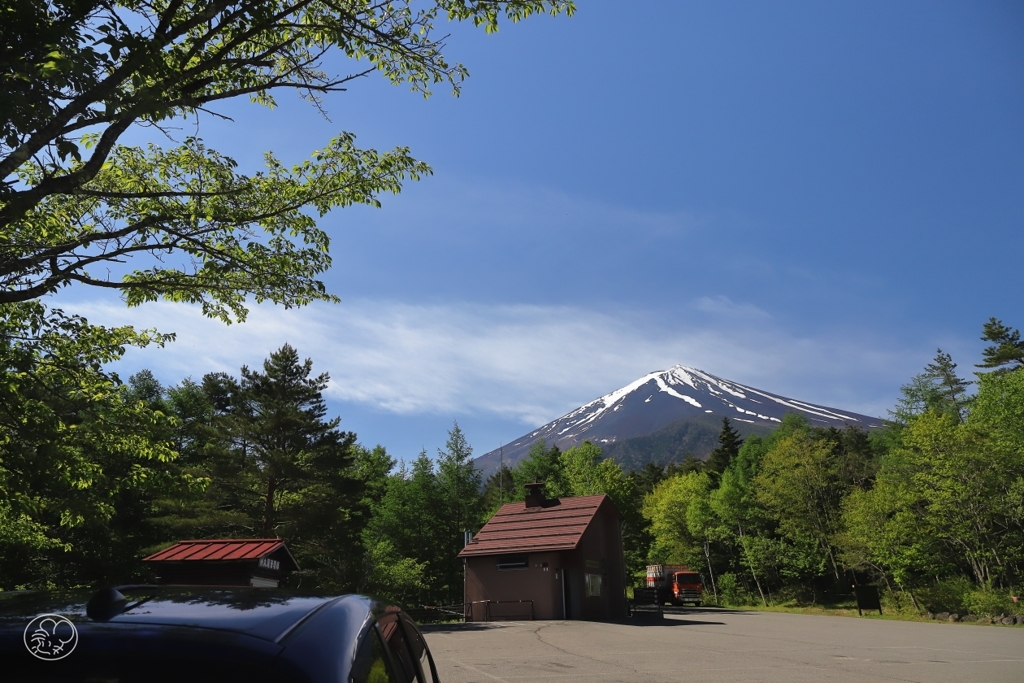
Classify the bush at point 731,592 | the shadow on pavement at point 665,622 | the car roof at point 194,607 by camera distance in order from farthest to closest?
the bush at point 731,592 < the shadow on pavement at point 665,622 < the car roof at point 194,607

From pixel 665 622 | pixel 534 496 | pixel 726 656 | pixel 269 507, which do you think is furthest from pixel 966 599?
pixel 269 507

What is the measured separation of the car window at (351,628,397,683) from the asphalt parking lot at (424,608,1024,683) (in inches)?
353

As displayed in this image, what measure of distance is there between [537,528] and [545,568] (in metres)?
2.80

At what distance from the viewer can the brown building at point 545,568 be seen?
101 ft

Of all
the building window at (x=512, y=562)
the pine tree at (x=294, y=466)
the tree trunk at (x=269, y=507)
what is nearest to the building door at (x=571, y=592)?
the building window at (x=512, y=562)

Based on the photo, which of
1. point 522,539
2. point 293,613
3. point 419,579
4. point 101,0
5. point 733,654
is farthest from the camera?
point 419,579

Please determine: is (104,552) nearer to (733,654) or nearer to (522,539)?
(522,539)

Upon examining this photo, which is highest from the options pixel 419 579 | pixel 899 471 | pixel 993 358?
pixel 993 358

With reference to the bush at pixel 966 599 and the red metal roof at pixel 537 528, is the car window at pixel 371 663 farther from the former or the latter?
the bush at pixel 966 599

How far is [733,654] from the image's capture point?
1455 centimetres

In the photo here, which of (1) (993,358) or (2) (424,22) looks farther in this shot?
(1) (993,358)

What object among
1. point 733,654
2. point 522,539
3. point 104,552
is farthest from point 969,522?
point 104,552

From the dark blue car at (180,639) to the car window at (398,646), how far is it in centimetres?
30

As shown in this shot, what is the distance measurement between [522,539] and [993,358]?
59.6 metres
